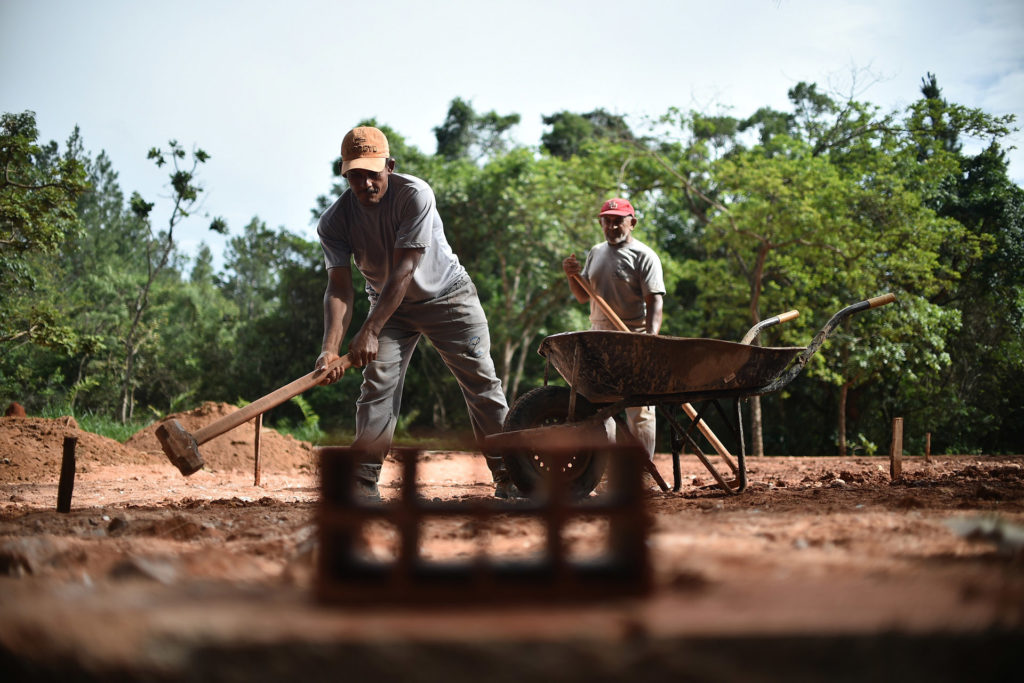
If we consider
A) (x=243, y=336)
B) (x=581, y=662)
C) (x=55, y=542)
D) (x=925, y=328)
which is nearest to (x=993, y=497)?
(x=581, y=662)

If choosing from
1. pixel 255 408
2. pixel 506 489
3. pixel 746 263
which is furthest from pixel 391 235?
pixel 746 263

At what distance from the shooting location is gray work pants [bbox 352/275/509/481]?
3.60m

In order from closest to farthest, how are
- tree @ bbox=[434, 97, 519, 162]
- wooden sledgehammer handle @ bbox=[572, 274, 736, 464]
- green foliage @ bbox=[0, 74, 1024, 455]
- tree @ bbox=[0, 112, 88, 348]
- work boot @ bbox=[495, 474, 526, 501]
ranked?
work boot @ bbox=[495, 474, 526, 501] → wooden sledgehammer handle @ bbox=[572, 274, 736, 464] → tree @ bbox=[0, 112, 88, 348] → green foliage @ bbox=[0, 74, 1024, 455] → tree @ bbox=[434, 97, 519, 162]

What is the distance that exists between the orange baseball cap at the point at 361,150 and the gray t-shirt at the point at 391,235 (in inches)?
6.7

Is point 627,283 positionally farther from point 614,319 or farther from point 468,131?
point 468,131

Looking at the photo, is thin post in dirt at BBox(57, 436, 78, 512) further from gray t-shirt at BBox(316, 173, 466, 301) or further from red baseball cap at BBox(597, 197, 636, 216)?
red baseball cap at BBox(597, 197, 636, 216)

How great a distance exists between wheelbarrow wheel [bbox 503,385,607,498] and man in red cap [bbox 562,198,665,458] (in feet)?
2.88

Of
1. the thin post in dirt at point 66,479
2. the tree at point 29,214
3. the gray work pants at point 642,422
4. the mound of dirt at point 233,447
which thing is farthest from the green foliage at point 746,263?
the thin post in dirt at point 66,479

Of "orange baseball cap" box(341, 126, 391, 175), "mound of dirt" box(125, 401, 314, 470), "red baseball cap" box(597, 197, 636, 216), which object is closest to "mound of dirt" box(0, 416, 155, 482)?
"mound of dirt" box(125, 401, 314, 470)

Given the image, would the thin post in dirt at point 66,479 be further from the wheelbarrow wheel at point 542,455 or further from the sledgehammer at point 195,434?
the wheelbarrow wheel at point 542,455

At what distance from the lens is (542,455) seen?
3.86m

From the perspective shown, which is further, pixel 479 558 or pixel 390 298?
pixel 390 298

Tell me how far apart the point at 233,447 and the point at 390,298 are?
468 cm

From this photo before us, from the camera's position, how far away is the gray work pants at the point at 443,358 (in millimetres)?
3602
